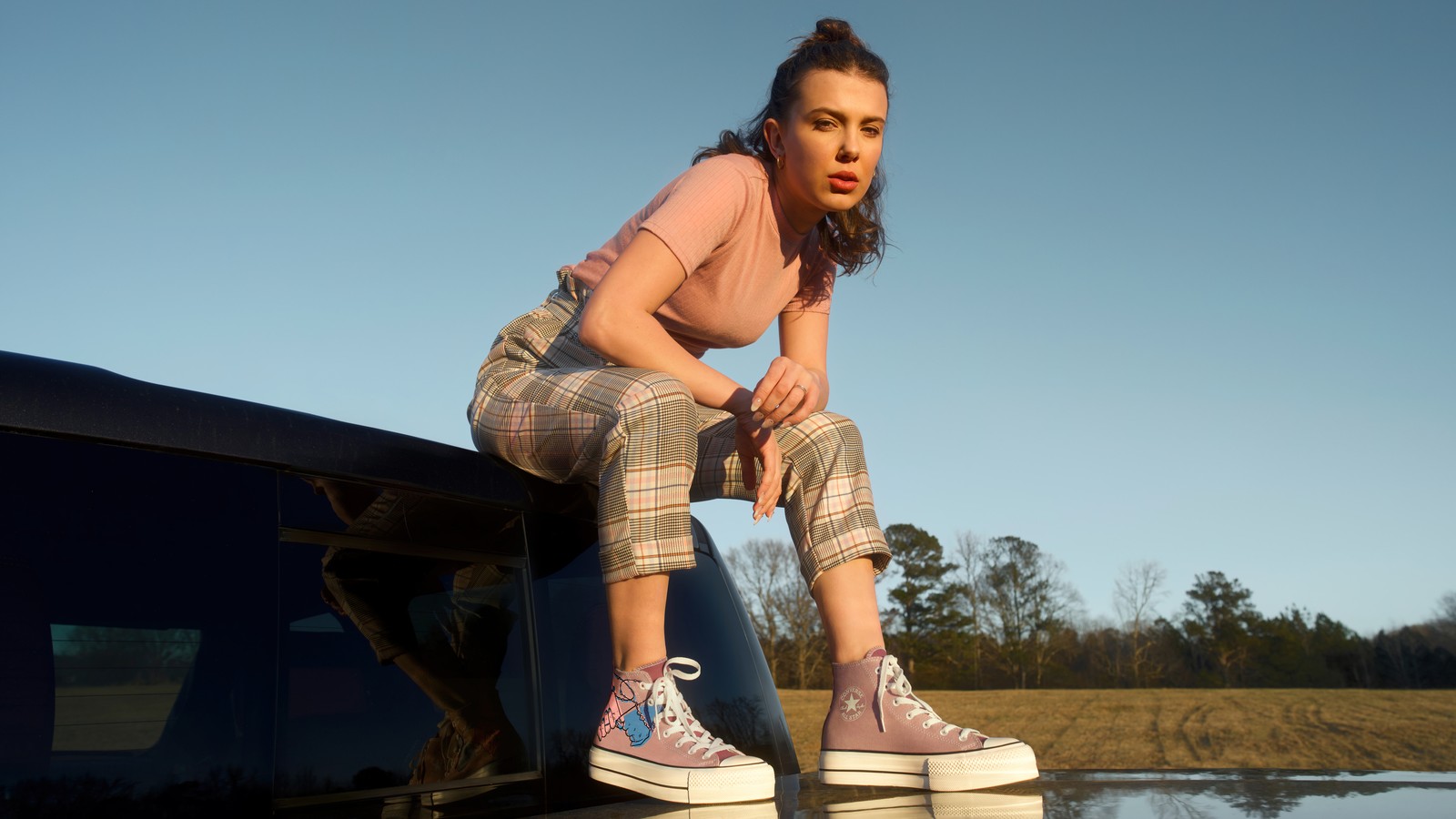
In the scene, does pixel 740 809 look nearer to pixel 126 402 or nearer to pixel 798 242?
pixel 126 402

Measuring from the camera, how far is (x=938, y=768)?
1.82 meters

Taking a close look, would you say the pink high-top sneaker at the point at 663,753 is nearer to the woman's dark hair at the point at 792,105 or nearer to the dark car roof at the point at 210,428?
the dark car roof at the point at 210,428

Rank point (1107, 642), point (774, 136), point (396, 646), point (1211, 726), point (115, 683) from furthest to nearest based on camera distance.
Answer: point (1107, 642), point (1211, 726), point (774, 136), point (396, 646), point (115, 683)

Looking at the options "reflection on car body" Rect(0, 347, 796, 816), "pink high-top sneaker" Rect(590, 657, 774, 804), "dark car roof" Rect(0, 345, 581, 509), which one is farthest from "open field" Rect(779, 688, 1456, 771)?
"dark car roof" Rect(0, 345, 581, 509)

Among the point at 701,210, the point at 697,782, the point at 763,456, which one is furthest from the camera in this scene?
the point at 701,210

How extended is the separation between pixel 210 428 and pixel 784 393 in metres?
0.96

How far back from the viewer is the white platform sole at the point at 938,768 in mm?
1773

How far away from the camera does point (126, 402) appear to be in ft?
4.59

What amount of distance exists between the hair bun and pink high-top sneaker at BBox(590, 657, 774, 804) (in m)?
1.45

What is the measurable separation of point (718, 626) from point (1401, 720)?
25.5 meters

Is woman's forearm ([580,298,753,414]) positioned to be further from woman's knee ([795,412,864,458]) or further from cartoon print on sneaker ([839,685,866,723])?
cartoon print on sneaker ([839,685,866,723])

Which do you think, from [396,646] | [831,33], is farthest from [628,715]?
[831,33]

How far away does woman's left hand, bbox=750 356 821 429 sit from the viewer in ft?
6.40

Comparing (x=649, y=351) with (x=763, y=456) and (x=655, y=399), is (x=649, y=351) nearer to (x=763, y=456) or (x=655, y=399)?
(x=655, y=399)
